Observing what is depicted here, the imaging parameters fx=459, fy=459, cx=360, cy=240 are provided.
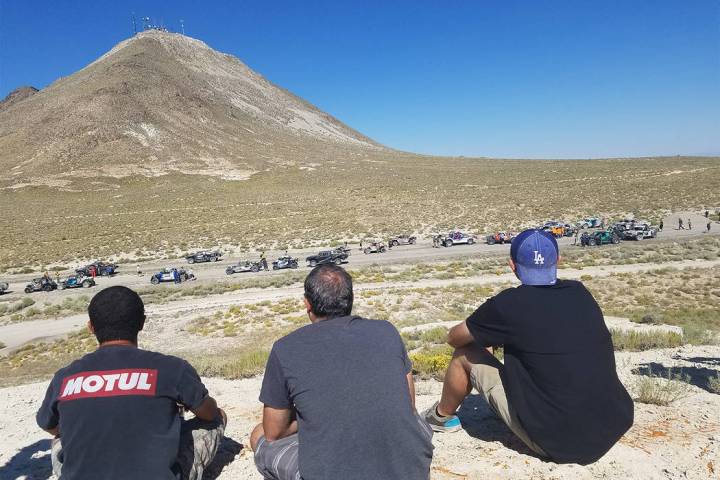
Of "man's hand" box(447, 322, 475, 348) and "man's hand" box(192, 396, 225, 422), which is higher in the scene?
"man's hand" box(447, 322, 475, 348)

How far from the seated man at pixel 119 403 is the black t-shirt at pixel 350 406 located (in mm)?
796

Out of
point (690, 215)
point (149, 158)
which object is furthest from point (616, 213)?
point (149, 158)

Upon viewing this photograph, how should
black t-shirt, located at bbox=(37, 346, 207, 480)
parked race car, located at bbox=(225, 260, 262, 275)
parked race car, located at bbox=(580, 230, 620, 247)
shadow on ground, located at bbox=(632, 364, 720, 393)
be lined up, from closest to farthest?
1. black t-shirt, located at bbox=(37, 346, 207, 480)
2. shadow on ground, located at bbox=(632, 364, 720, 393)
3. parked race car, located at bbox=(225, 260, 262, 275)
4. parked race car, located at bbox=(580, 230, 620, 247)

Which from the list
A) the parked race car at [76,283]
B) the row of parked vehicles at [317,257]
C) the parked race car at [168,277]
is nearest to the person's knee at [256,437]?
the row of parked vehicles at [317,257]

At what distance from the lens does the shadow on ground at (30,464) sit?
4773mm

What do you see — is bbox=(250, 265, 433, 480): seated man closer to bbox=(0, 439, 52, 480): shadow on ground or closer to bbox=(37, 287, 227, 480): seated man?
bbox=(37, 287, 227, 480): seated man

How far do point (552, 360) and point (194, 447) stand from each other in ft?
9.37

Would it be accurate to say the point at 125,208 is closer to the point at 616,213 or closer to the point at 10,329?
the point at 10,329

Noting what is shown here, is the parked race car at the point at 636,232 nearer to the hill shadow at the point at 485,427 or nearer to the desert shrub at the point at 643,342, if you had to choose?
the desert shrub at the point at 643,342

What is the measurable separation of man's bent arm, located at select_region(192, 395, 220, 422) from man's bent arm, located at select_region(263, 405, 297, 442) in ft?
2.01

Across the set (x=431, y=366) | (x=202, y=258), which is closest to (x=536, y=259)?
(x=431, y=366)

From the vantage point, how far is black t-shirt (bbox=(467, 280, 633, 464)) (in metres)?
3.21

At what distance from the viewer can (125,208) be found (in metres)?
77.4

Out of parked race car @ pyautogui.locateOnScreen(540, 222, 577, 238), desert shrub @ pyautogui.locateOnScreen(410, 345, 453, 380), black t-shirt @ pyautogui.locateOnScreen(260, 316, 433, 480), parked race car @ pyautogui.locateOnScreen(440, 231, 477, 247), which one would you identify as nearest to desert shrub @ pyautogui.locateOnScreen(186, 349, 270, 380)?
Result: desert shrub @ pyautogui.locateOnScreen(410, 345, 453, 380)
